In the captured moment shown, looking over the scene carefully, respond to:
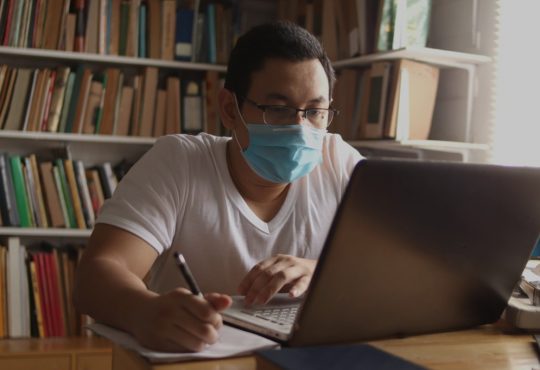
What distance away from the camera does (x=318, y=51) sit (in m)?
1.46

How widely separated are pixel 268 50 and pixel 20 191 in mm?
1813

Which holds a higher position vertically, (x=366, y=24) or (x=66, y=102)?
(x=366, y=24)

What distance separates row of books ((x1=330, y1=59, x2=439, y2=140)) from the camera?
2570 mm

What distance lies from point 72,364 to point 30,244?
0.61 metres

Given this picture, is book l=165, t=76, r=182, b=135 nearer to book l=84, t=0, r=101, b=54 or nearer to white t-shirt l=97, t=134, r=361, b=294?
book l=84, t=0, r=101, b=54

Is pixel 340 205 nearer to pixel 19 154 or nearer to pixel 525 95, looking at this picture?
pixel 525 95

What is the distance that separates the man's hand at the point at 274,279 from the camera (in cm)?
109

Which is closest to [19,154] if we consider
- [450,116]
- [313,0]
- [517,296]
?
[313,0]

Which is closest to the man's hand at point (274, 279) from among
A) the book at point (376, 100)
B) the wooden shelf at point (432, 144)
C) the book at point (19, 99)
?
the wooden shelf at point (432, 144)

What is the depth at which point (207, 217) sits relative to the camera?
1.44 meters

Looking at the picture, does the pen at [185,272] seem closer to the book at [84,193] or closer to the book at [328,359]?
the book at [328,359]

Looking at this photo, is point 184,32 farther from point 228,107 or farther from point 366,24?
point 228,107

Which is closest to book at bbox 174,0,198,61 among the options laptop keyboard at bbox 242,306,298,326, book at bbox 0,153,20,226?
book at bbox 0,153,20,226

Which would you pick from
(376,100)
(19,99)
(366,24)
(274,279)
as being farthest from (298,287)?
(19,99)
